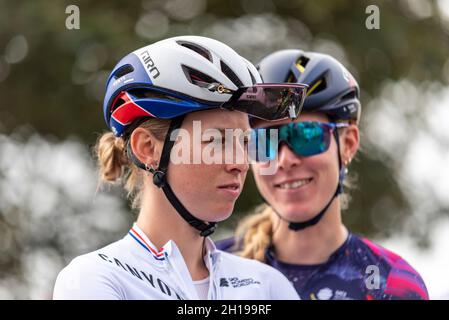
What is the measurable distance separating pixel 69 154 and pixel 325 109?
732cm

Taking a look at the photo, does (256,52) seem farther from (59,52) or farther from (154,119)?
(154,119)

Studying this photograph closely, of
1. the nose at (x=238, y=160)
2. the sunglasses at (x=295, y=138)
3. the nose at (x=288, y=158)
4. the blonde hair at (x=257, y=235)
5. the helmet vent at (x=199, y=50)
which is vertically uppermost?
the helmet vent at (x=199, y=50)

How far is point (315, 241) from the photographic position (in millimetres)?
5949

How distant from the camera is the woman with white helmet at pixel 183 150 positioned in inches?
165

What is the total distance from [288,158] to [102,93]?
7080mm

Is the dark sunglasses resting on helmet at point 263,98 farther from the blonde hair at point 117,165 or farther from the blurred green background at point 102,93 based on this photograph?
the blurred green background at point 102,93

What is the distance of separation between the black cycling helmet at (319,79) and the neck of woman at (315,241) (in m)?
0.63

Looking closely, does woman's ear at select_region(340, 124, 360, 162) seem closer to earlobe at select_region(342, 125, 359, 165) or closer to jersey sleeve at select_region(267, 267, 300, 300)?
earlobe at select_region(342, 125, 359, 165)

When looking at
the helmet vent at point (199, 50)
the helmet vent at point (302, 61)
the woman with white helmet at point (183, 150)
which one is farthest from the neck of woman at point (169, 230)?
the helmet vent at point (302, 61)

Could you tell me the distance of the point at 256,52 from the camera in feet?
42.9

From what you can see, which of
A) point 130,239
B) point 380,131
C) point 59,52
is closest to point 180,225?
point 130,239

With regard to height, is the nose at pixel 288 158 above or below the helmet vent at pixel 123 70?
below

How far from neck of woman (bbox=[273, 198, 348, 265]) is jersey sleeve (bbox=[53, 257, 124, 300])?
221cm

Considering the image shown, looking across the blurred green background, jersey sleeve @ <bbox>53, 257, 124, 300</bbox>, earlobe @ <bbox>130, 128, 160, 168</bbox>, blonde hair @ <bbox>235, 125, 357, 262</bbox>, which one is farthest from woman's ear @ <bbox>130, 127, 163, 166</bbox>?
the blurred green background
